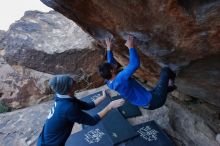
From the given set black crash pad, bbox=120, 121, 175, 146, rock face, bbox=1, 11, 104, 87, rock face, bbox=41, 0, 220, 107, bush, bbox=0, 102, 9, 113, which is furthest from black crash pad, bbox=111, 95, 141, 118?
bush, bbox=0, 102, 9, 113

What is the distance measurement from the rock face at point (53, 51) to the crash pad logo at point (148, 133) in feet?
9.46

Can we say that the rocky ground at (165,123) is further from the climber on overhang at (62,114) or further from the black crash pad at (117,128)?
the climber on overhang at (62,114)

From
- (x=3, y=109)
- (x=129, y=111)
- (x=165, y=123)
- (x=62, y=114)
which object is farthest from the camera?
(x=3, y=109)

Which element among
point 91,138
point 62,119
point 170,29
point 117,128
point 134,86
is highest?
point 170,29

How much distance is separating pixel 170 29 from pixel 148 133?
2.67 metres

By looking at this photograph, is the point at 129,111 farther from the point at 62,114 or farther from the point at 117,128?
the point at 62,114

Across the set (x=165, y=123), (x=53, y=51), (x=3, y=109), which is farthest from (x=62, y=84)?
(x=3, y=109)

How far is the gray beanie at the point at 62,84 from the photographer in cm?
397

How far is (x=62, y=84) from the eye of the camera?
13.0ft

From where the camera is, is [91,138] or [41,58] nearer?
[91,138]

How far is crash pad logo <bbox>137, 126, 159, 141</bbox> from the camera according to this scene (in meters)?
5.58

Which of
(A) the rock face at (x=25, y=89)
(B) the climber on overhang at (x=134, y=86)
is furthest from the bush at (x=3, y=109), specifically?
(B) the climber on overhang at (x=134, y=86)

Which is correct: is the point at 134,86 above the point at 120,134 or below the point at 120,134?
above

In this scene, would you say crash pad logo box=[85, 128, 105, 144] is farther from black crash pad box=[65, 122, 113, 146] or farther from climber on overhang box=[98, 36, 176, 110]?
climber on overhang box=[98, 36, 176, 110]
